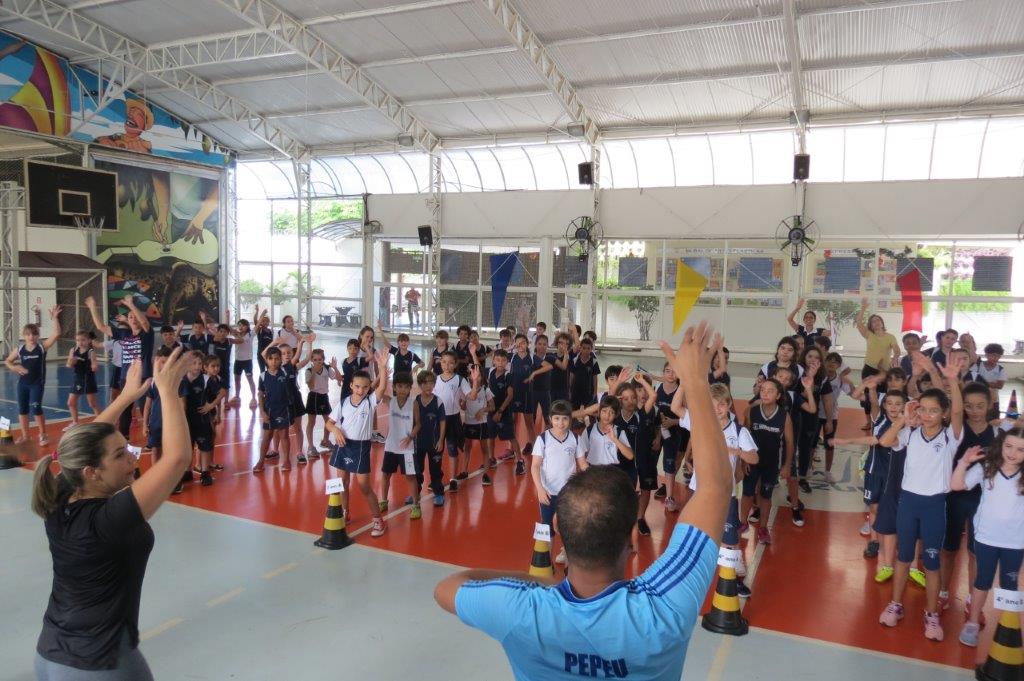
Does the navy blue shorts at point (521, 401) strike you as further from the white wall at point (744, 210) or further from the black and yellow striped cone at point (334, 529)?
the white wall at point (744, 210)

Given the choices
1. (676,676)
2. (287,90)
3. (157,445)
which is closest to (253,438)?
(157,445)

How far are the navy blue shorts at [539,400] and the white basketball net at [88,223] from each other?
12.4 meters

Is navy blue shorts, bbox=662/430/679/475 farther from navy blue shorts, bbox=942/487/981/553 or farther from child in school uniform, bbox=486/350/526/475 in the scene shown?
navy blue shorts, bbox=942/487/981/553

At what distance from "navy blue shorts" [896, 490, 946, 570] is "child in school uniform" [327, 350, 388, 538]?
4.22 m

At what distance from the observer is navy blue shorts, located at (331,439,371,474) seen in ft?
20.9

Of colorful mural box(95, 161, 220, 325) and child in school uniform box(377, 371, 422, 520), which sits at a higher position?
colorful mural box(95, 161, 220, 325)

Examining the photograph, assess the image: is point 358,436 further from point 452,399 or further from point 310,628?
point 310,628

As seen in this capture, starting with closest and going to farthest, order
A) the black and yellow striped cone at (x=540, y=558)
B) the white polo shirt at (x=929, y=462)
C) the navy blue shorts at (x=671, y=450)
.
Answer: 1. the white polo shirt at (x=929, y=462)
2. the black and yellow striped cone at (x=540, y=558)
3. the navy blue shorts at (x=671, y=450)

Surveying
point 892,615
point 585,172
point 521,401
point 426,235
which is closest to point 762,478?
point 892,615

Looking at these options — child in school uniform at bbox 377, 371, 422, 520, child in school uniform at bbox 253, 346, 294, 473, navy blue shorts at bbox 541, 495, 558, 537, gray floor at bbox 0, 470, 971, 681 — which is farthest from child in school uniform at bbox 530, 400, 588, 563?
child in school uniform at bbox 253, 346, 294, 473

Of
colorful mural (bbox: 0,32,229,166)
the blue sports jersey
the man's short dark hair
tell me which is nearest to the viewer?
the blue sports jersey

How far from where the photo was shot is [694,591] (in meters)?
1.46

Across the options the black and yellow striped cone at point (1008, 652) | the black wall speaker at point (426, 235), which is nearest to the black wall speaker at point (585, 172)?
the black wall speaker at point (426, 235)

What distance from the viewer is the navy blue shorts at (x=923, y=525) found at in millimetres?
4520
